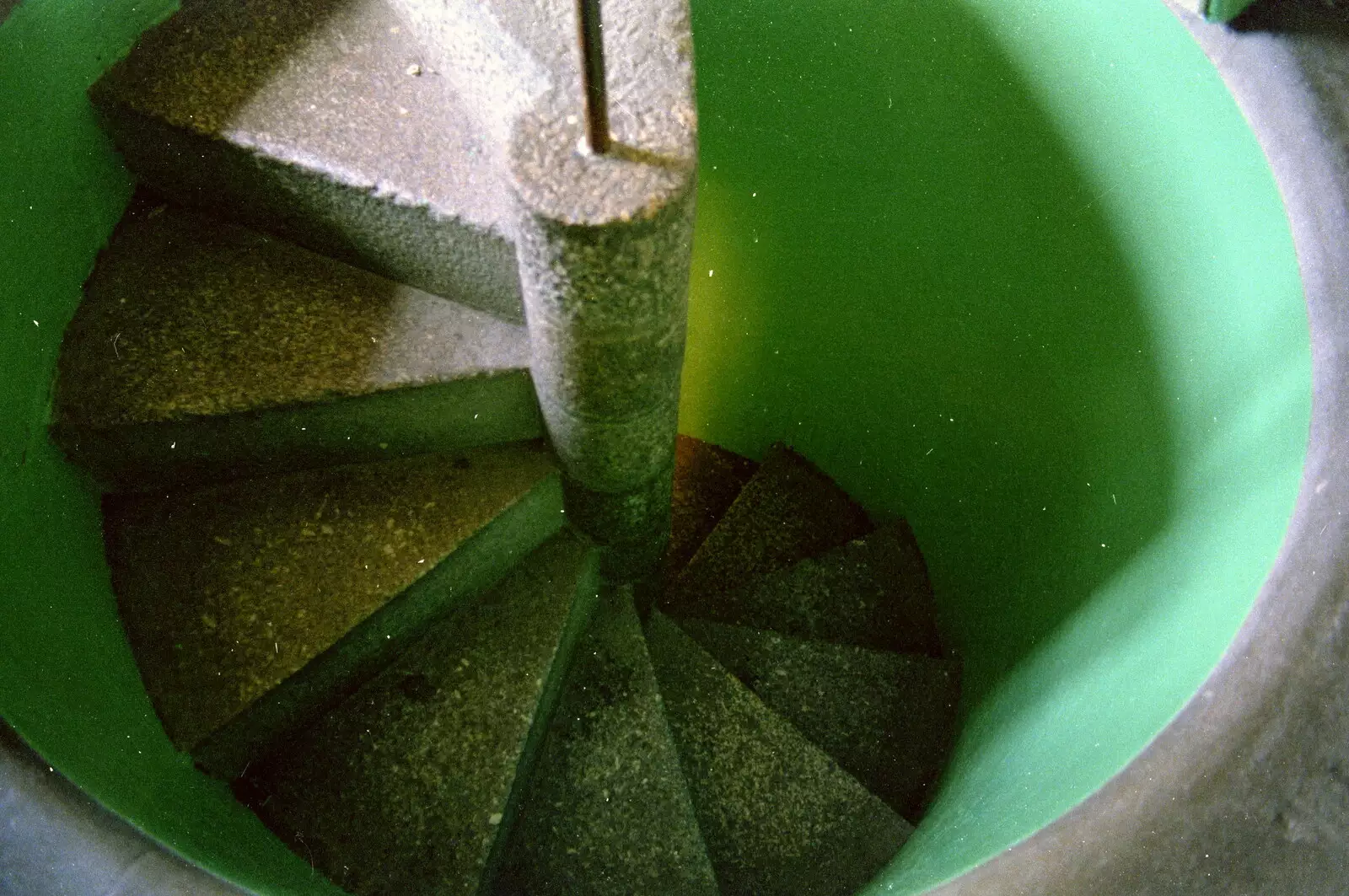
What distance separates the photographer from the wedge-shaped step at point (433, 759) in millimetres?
1859

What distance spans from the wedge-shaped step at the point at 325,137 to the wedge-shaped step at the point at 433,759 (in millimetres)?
755

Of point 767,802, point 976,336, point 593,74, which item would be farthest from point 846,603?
point 593,74

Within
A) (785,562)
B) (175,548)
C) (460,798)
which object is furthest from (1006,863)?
(785,562)

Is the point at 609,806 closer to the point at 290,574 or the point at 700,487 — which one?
the point at 290,574

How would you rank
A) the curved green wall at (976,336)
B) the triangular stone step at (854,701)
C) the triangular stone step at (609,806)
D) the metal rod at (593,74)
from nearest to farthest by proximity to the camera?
the metal rod at (593,74), the curved green wall at (976,336), the triangular stone step at (609,806), the triangular stone step at (854,701)

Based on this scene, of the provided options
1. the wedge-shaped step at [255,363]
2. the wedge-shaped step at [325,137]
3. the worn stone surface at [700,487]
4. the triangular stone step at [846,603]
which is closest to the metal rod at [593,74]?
the wedge-shaped step at [325,137]

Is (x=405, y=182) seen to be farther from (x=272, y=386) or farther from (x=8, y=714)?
(x=8, y=714)

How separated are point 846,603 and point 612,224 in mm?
2287

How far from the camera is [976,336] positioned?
9.27ft

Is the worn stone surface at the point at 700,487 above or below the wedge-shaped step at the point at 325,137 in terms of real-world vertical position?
below

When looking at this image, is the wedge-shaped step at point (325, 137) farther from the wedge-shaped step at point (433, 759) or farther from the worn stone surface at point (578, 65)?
the wedge-shaped step at point (433, 759)

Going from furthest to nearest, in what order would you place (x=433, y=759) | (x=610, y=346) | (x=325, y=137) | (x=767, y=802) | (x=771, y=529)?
(x=771, y=529), (x=767, y=802), (x=433, y=759), (x=325, y=137), (x=610, y=346)

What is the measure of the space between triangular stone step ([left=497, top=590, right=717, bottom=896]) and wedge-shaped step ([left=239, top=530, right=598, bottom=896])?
0.49 feet

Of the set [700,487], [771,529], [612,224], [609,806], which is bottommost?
[700,487]
